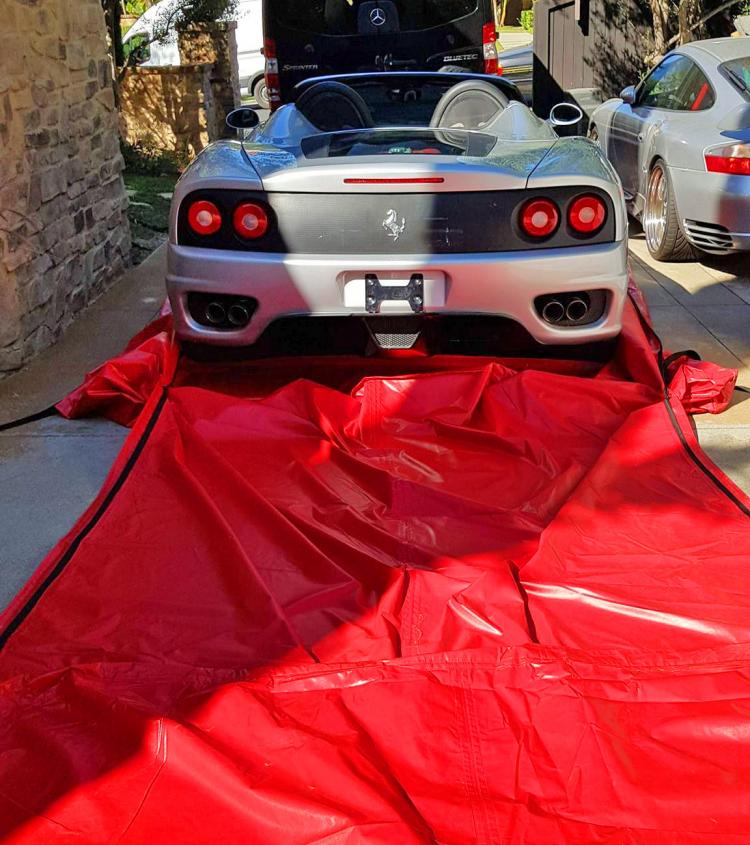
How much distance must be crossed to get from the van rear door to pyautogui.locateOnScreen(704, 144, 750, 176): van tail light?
4.55m

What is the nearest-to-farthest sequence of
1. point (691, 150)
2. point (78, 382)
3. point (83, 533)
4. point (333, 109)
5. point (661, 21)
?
point (83, 533), point (78, 382), point (333, 109), point (691, 150), point (661, 21)

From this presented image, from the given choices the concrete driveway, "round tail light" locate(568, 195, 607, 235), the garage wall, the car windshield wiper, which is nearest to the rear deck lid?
"round tail light" locate(568, 195, 607, 235)

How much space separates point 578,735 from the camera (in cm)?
230

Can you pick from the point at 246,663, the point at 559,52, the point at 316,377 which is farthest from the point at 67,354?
the point at 559,52

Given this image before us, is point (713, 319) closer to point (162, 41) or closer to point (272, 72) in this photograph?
point (272, 72)

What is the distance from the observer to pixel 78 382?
5.00 meters

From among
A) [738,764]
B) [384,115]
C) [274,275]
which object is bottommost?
[738,764]

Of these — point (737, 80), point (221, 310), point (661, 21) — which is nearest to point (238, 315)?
point (221, 310)

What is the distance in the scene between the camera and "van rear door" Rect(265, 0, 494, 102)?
390 inches

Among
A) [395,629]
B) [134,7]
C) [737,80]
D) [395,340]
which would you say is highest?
[134,7]

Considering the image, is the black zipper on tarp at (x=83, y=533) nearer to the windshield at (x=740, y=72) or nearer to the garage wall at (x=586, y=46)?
the windshield at (x=740, y=72)

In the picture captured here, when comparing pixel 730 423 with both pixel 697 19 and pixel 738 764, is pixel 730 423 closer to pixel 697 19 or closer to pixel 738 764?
pixel 738 764

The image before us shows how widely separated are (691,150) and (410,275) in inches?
134

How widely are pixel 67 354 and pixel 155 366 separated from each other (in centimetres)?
107
